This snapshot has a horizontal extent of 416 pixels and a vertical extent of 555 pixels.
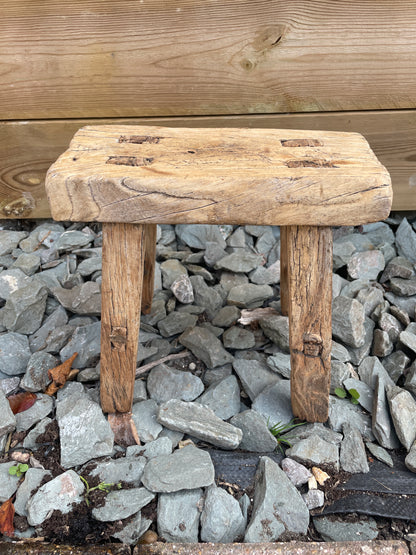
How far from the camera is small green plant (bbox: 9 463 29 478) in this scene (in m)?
A: 1.25

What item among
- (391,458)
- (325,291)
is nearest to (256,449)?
(391,458)

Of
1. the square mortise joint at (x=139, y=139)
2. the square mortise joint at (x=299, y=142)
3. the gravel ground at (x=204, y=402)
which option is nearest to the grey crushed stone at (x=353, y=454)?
the gravel ground at (x=204, y=402)

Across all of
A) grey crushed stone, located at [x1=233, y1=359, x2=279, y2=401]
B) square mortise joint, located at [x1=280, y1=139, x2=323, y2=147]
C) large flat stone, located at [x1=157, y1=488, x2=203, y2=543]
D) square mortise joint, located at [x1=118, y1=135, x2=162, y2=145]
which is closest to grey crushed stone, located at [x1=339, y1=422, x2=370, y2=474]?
grey crushed stone, located at [x1=233, y1=359, x2=279, y2=401]

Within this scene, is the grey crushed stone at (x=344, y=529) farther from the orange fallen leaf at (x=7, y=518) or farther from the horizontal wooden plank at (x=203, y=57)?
the horizontal wooden plank at (x=203, y=57)

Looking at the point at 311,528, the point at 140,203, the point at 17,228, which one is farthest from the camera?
the point at 17,228

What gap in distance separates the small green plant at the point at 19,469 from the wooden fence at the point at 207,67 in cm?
122

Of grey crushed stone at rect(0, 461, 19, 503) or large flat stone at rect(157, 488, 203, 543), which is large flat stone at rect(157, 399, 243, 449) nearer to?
large flat stone at rect(157, 488, 203, 543)

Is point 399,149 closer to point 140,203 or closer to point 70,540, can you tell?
point 140,203

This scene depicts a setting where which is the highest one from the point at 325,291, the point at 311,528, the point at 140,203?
the point at 140,203

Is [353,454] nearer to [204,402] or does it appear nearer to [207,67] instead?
[204,402]

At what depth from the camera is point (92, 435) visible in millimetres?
1291

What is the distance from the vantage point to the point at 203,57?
1.84 meters

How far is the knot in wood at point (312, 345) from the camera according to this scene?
1231 mm

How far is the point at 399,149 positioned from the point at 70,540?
172 centimetres
